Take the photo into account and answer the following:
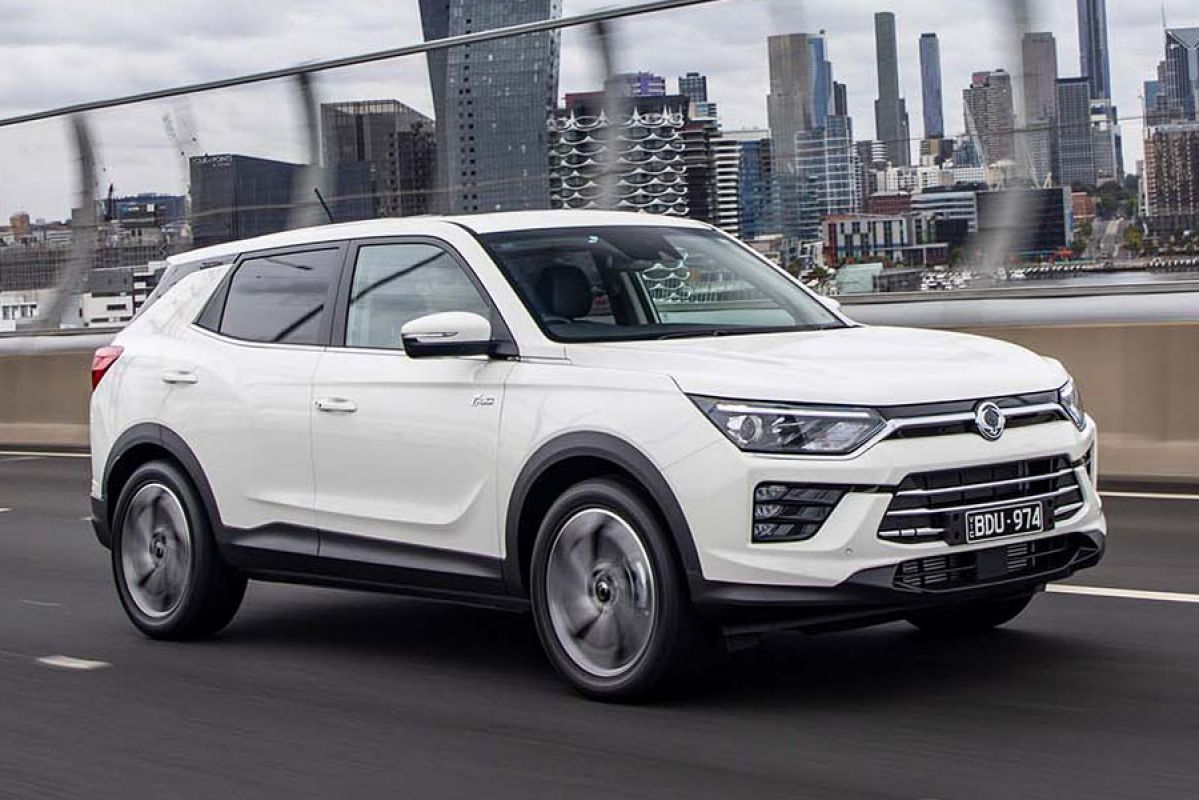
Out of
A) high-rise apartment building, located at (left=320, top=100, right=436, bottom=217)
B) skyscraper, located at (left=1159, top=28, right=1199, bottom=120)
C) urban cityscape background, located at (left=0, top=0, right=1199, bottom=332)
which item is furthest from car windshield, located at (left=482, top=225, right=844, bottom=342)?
high-rise apartment building, located at (left=320, top=100, right=436, bottom=217)

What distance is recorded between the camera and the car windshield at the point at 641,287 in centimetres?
733

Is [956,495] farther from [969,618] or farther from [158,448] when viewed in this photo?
[158,448]

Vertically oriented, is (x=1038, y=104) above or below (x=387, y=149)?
below

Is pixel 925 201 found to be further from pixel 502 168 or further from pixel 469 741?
pixel 469 741

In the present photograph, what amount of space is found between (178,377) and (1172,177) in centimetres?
565

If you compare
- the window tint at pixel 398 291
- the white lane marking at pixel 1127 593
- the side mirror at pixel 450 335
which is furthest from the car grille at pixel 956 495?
the white lane marking at pixel 1127 593

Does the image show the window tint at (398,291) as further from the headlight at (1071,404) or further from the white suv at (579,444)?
the headlight at (1071,404)

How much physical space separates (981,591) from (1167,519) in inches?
181

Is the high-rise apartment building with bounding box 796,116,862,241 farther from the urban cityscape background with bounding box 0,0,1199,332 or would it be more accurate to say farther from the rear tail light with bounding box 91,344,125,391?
the rear tail light with bounding box 91,344,125,391

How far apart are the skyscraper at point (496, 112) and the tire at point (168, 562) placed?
18.8 ft

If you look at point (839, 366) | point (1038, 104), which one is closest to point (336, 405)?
point (839, 366)

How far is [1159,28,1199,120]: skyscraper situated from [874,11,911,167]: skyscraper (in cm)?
166

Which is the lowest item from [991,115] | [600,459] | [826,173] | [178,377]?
[600,459]

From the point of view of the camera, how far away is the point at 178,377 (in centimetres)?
858
